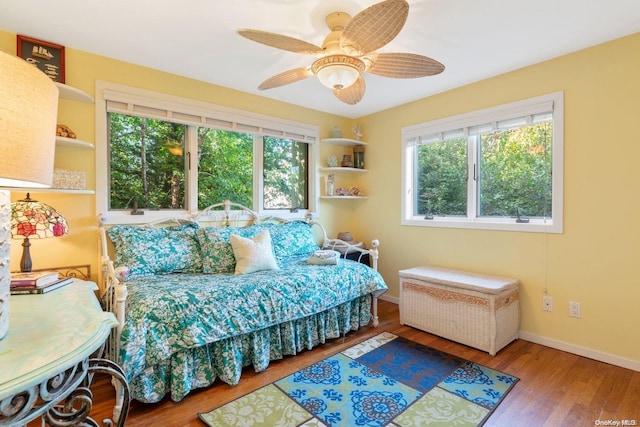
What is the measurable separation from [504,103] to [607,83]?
681 mm

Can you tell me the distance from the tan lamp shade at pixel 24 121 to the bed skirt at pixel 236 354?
1449 mm

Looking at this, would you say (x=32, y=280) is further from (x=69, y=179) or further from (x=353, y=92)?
(x=353, y=92)

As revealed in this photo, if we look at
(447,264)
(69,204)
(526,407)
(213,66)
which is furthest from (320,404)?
(213,66)

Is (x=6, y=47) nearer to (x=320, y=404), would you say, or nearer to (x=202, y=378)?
(x=202, y=378)

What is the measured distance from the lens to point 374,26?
1.47 m

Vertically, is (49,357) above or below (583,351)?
above

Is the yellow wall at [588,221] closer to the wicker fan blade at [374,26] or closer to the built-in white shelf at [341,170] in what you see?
the built-in white shelf at [341,170]

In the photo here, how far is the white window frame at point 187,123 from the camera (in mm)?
2453

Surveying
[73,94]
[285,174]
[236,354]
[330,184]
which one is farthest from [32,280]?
[330,184]

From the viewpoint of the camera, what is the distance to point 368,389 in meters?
1.99

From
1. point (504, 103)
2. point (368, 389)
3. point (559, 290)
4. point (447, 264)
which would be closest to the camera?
point (368, 389)

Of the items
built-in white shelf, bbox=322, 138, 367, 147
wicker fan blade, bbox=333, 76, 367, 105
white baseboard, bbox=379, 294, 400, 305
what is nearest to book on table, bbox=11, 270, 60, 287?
wicker fan blade, bbox=333, 76, 367, 105

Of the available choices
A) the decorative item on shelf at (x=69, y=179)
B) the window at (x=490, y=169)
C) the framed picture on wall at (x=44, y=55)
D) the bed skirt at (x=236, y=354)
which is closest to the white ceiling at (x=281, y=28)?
the framed picture on wall at (x=44, y=55)

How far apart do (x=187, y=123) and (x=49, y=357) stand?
2423 mm
